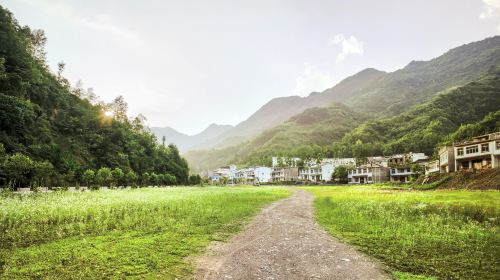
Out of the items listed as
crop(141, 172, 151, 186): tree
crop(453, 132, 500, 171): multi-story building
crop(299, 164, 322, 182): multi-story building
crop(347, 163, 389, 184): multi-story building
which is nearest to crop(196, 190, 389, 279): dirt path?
crop(453, 132, 500, 171): multi-story building

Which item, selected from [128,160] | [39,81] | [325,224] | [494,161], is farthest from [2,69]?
[494,161]

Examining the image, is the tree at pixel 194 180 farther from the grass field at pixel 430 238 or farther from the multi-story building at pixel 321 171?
the grass field at pixel 430 238

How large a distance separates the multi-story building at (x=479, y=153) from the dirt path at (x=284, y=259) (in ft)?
227

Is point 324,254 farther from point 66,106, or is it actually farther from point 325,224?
point 66,106

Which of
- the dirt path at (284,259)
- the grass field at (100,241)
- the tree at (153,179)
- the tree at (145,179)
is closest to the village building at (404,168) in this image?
the tree at (153,179)

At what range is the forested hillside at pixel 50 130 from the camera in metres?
63.1

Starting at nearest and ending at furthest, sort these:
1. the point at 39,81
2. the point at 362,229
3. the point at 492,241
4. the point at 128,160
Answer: the point at 492,241 < the point at 362,229 < the point at 39,81 < the point at 128,160

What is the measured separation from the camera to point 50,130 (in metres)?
85.5

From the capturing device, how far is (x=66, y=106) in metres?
104

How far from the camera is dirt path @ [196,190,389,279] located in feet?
33.4

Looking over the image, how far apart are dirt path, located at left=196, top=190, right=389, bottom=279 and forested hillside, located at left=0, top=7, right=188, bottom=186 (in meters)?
41.9

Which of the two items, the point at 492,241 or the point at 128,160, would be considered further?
the point at 128,160

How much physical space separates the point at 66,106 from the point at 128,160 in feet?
96.7

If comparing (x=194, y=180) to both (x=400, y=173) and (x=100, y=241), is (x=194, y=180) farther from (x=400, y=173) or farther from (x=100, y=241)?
(x=100, y=241)
